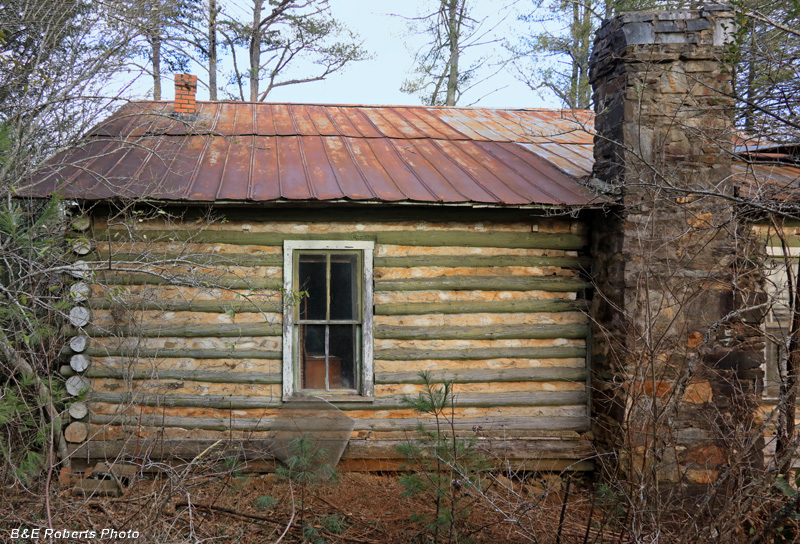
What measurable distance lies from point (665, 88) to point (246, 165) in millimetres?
4524

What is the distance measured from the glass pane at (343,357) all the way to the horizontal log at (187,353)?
Result: 574 millimetres

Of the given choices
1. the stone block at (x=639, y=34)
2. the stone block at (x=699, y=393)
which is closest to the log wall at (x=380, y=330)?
the stone block at (x=699, y=393)

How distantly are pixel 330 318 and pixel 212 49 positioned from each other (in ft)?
38.9

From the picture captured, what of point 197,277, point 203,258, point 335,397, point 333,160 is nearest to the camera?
point 197,277

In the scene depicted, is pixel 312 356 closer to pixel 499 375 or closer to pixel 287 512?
pixel 287 512

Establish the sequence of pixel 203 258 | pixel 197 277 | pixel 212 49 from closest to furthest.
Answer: pixel 197 277, pixel 203 258, pixel 212 49

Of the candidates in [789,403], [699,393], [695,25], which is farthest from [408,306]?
[695,25]

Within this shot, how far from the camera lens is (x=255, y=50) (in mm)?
16250

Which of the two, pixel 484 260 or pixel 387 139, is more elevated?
pixel 387 139

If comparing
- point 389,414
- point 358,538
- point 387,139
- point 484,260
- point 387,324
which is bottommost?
point 358,538

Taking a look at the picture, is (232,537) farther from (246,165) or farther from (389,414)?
(246,165)

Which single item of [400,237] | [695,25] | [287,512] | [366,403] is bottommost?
[287,512]

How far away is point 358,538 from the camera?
4.78 m

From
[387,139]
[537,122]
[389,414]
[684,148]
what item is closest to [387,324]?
[389,414]
